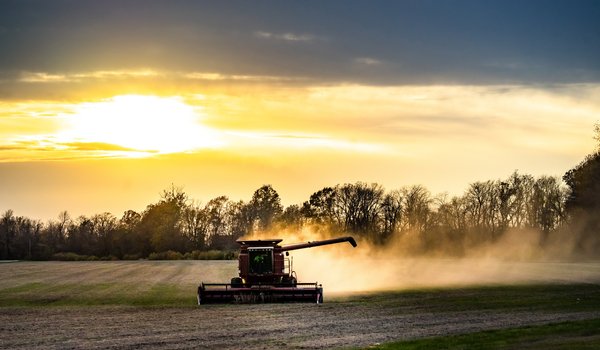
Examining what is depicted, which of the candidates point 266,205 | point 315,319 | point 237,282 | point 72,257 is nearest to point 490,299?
point 315,319

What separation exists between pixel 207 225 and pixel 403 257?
6326 cm

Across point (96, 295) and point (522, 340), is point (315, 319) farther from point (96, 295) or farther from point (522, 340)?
point (96, 295)

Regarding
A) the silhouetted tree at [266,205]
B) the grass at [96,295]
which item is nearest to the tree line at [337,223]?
the silhouetted tree at [266,205]

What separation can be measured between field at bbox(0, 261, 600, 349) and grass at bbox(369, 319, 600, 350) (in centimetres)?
4

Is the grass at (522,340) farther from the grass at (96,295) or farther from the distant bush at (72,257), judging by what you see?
the distant bush at (72,257)

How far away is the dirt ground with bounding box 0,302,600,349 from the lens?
91.9ft

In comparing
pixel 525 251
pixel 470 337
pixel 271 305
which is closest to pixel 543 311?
pixel 470 337

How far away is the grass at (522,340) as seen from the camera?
26328 millimetres

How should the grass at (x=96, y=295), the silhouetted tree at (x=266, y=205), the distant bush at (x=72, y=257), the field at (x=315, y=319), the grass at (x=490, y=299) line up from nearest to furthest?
1. the field at (x=315, y=319)
2. the grass at (x=490, y=299)
3. the grass at (x=96, y=295)
4. the distant bush at (x=72, y=257)
5. the silhouetted tree at (x=266, y=205)

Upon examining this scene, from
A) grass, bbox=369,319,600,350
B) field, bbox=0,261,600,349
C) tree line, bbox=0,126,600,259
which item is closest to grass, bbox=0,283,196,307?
field, bbox=0,261,600,349

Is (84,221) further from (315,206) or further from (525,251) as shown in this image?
(525,251)

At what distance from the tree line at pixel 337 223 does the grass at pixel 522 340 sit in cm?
9854

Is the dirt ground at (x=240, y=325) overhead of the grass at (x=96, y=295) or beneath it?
beneath

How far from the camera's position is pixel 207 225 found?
17262 cm
